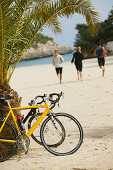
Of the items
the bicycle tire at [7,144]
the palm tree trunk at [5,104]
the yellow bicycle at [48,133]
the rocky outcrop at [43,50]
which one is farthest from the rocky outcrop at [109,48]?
the rocky outcrop at [43,50]

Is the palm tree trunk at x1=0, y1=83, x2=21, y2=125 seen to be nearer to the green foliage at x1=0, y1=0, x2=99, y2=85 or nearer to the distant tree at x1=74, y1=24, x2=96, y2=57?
the green foliage at x1=0, y1=0, x2=99, y2=85

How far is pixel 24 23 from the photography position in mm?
5273

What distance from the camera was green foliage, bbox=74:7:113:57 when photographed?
153ft

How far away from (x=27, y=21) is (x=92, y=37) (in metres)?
44.4

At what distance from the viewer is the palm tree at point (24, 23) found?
4.62 m

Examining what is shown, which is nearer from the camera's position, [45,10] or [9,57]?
[9,57]

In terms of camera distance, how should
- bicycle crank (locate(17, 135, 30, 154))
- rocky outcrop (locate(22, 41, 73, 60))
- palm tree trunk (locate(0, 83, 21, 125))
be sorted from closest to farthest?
bicycle crank (locate(17, 135, 30, 154)) → palm tree trunk (locate(0, 83, 21, 125)) → rocky outcrop (locate(22, 41, 73, 60))

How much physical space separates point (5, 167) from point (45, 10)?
3.11 metres

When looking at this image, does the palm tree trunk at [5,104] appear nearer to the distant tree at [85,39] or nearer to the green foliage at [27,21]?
the green foliage at [27,21]

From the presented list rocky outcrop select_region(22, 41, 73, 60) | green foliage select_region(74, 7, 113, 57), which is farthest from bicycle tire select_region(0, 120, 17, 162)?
rocky outcrop select_region(22, 41, 73, 60)

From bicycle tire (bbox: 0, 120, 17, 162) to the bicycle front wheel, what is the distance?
463 mm

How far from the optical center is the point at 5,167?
3.90 meters

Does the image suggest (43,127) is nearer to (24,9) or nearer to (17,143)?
(17,143)

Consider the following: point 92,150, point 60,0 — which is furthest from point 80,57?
point 92,150
